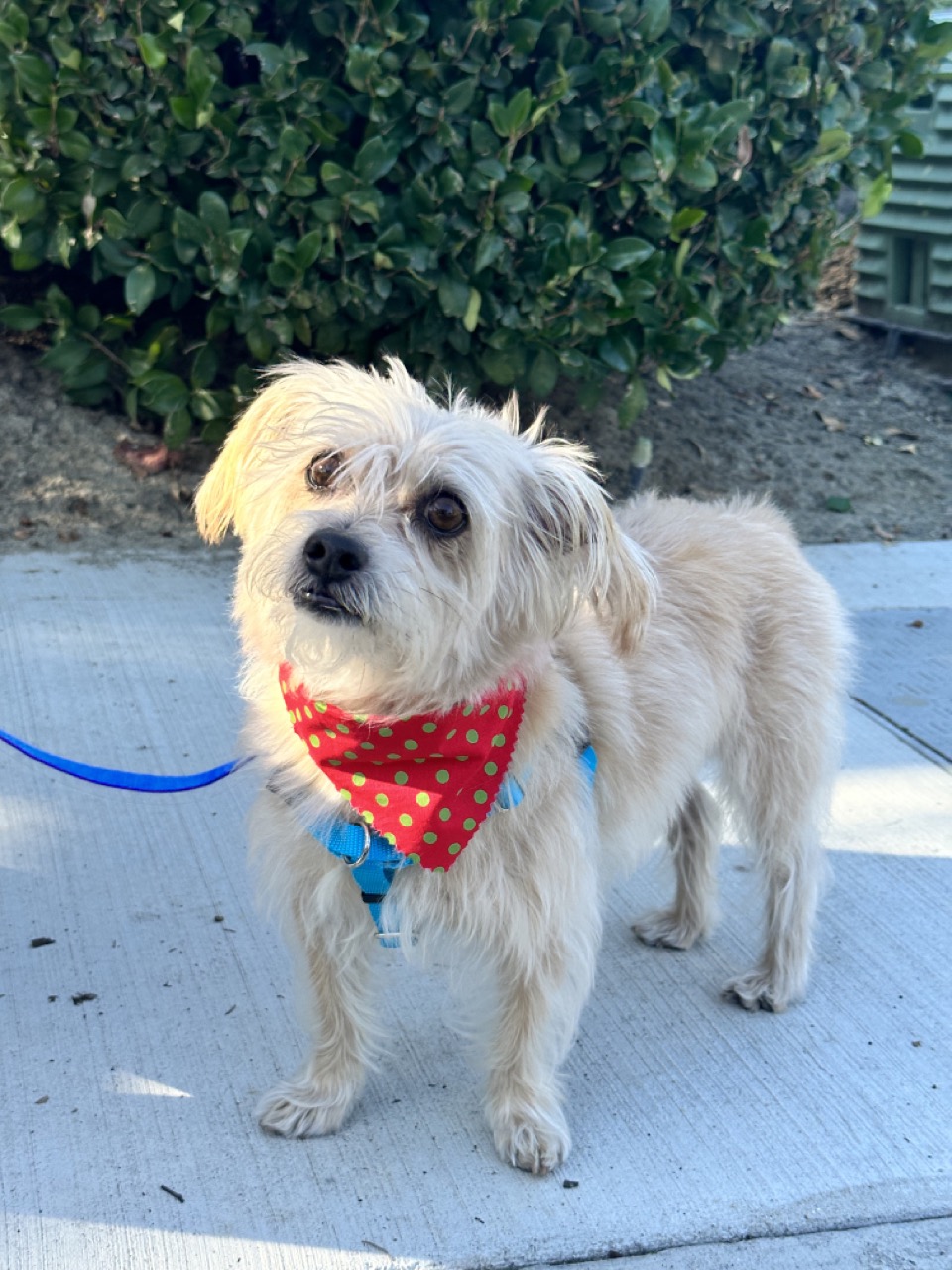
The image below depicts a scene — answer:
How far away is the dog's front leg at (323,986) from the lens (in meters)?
Result: 2.76

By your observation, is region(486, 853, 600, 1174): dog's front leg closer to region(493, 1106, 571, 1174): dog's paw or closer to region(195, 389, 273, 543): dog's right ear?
region(493, 1106, 571, 1174): dog's paw

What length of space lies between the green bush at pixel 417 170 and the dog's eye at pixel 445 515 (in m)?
3.24

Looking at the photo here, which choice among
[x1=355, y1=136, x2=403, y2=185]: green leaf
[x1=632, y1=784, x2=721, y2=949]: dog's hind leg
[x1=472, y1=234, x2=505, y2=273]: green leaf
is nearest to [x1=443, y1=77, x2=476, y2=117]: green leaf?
[x1=355, y1=136, x2=403, y2=185]: green leaf

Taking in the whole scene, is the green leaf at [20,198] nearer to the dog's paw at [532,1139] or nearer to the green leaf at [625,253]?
the green leaf at [625,253]

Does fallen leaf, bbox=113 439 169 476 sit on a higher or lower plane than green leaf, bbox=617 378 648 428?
lower

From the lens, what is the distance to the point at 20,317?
6.13 metres

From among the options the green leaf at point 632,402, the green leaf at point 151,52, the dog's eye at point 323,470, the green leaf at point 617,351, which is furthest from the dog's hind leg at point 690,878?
the green leaf at point 151,52

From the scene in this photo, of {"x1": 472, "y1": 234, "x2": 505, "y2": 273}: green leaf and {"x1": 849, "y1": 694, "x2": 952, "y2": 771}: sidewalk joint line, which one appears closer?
{"x1": 849, "y1": 694, "x2": 952, "y2": 771}: sidewalk joint line

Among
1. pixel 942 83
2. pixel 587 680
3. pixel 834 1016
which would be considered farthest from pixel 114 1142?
pixel 942 83

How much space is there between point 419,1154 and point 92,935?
1.13m

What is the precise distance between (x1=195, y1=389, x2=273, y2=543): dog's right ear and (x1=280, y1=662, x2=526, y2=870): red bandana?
17.6 inches

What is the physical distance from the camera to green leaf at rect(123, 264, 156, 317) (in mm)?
5531

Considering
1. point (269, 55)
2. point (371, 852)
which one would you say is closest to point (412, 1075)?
point (371, 852)

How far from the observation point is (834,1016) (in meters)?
3.34
